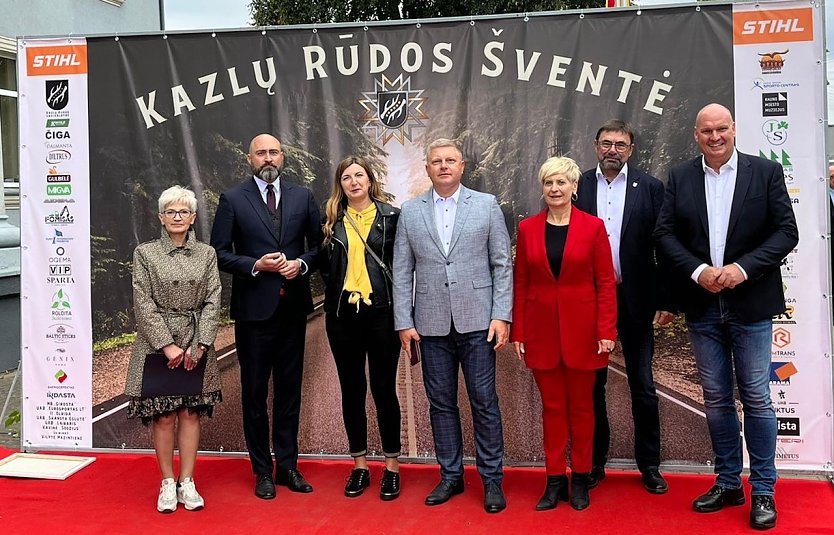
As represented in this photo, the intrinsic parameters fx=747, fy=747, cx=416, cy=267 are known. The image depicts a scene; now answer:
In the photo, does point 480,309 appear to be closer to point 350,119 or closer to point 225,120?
point 350,119

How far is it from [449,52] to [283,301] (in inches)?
64.5

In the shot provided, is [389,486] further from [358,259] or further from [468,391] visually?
[358,259]

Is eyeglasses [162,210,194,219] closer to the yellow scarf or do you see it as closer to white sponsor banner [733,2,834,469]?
the yellow scarf

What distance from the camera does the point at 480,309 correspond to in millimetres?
3441

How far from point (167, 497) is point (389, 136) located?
2.20 meters

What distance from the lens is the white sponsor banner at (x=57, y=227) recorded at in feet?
14.5

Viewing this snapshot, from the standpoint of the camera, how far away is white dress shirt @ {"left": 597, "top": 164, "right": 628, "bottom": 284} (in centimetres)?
365

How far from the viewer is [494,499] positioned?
3.49 metres

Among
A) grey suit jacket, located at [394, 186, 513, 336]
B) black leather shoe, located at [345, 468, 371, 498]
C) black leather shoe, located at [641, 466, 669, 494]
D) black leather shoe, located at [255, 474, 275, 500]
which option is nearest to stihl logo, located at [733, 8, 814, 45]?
grey suit jacket, located at [394, 186, 513, 336]

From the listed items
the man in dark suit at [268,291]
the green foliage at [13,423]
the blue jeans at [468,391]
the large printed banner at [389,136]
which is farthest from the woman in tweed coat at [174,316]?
the green foliage at [13,423]

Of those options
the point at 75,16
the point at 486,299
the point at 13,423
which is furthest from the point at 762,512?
the point at 75,16

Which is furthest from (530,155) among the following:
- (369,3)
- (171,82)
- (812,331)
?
(369,3)

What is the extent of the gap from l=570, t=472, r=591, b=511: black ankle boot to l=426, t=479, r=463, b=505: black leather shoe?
1.82ft

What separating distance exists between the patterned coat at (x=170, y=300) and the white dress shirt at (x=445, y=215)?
112 centimetres
